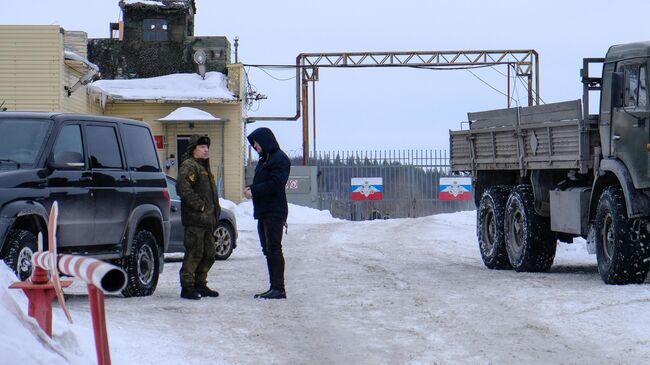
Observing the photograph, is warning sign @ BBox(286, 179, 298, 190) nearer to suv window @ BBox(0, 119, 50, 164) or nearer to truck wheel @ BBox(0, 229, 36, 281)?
suv window @ BBox(0, 119, 50, 164)

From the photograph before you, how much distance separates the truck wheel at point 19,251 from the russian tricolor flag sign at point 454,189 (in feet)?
130

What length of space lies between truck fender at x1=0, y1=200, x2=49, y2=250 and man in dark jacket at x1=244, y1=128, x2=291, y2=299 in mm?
2666

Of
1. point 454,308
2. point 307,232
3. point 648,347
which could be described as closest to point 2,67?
point 307,232

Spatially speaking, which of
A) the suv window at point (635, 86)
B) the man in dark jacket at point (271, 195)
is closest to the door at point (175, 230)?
the man in dark jacket at point (271, 195)

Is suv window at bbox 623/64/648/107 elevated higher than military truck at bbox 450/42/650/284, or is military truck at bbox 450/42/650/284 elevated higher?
suv window at bbox 623/64/648/107

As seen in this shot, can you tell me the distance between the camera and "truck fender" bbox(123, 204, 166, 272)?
13.7 m

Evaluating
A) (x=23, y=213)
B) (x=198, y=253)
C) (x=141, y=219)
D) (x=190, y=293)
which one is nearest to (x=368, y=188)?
(x=198, y=253)

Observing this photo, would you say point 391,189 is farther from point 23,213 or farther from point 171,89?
point 23,213

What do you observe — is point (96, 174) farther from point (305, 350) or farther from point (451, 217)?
point (451, 217)

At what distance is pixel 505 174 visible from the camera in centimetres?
2081

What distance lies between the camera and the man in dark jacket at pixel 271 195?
46.0 ft

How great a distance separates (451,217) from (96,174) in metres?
24.6

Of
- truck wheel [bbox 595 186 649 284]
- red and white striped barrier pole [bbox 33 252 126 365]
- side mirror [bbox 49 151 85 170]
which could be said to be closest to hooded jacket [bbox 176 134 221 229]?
side mirror [bbox 49 151 85 170]

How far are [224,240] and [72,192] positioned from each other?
9445mm
